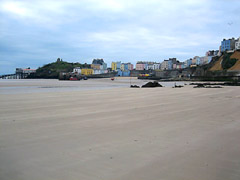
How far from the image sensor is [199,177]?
242 cm

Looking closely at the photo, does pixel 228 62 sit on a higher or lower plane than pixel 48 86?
higher

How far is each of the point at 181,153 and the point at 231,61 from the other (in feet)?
272

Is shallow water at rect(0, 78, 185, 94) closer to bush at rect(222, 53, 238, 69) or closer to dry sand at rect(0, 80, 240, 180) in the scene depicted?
dry sand at rect(0, 80, 240, 180)

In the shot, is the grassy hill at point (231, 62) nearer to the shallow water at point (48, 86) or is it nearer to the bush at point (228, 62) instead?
the bush at point (228, 62)

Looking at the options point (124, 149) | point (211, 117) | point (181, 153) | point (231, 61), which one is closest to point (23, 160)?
point (124, 149)

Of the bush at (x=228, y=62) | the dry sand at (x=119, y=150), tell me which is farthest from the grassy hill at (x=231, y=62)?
the dry sand at (x=119, y=150)

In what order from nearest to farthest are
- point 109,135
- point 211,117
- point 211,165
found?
point 211,165 → point 109,135 → point 211,117

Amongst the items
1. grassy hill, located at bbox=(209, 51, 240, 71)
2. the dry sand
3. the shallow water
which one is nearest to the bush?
grassy hill, located at bbox=(209, 51, 240, 71)

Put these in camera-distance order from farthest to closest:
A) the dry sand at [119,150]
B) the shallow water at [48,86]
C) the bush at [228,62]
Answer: the bush at [228,62]
the shallow water at [48,86]
the dry sand at [119,150]

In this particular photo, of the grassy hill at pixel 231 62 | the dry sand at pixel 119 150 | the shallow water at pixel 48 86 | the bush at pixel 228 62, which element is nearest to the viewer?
the dry sand at pixel 119 150

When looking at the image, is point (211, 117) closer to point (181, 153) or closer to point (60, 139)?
point (181, 153)

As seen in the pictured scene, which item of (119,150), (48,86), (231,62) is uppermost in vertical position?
(231,62)

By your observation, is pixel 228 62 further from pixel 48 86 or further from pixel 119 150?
pixel 119 150

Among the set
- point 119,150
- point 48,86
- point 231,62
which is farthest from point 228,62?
point 119,150
